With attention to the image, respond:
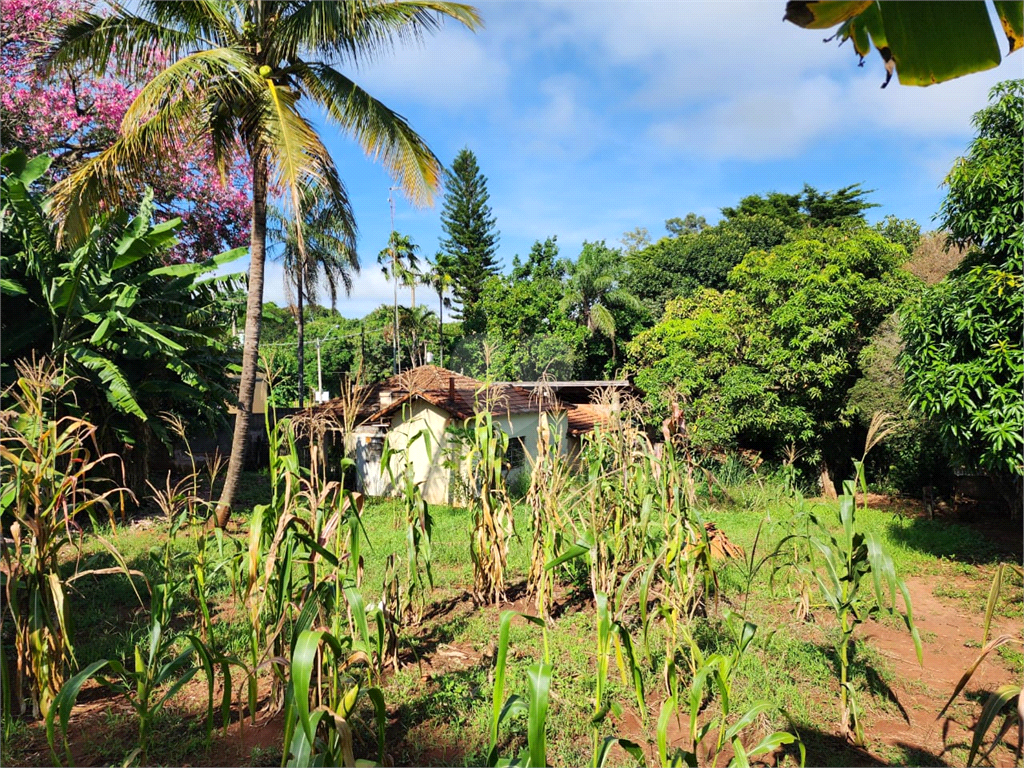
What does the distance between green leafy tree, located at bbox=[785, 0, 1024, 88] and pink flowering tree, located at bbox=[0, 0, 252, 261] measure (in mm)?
7612

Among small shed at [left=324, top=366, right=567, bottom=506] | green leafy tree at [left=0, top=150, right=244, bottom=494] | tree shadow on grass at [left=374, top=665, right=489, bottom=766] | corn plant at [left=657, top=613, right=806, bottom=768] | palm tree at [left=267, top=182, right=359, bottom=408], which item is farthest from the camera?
palm tree at [left=267, top=182, right=359, bottom=408]

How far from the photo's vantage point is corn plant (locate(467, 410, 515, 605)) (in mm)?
4527

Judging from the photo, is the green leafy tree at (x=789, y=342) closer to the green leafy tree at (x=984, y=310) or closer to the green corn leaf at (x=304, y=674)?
the green leafy tree at (x=984, y=310)

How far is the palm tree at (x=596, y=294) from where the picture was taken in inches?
920

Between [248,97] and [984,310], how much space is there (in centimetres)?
854

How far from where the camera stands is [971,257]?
6191 millimetres

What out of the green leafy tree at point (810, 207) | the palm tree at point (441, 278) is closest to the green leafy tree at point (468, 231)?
the palm tree at point (441, 278)

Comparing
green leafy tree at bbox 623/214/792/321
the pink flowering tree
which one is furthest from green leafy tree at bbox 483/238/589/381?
the pink flowering tree

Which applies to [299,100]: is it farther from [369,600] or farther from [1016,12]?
[1016,12]

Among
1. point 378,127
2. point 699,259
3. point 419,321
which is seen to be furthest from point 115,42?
point 419,321

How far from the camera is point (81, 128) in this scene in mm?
9703

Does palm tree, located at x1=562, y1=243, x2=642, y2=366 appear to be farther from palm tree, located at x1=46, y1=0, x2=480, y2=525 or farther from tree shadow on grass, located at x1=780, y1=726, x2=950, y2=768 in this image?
tree shadow on grass, located at x1=780, y1=726, x2=950, y2=768

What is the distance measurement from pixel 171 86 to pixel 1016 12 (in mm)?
7465

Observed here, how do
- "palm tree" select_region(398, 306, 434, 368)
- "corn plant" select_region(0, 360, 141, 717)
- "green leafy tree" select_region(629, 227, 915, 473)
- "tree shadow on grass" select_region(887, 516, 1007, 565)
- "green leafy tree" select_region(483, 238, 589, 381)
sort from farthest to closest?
"palm tree" select_region(398, 306, 434, 368) < "green leafy tree" select_region(483, 238, 589, 381) < "green leafy tree" select_region(629, 227, 915, 473) < "tree shadow on grass" select_region(887, 516, 1007, 565) < "corn plant" select_region(0, 360, 141, 717)
